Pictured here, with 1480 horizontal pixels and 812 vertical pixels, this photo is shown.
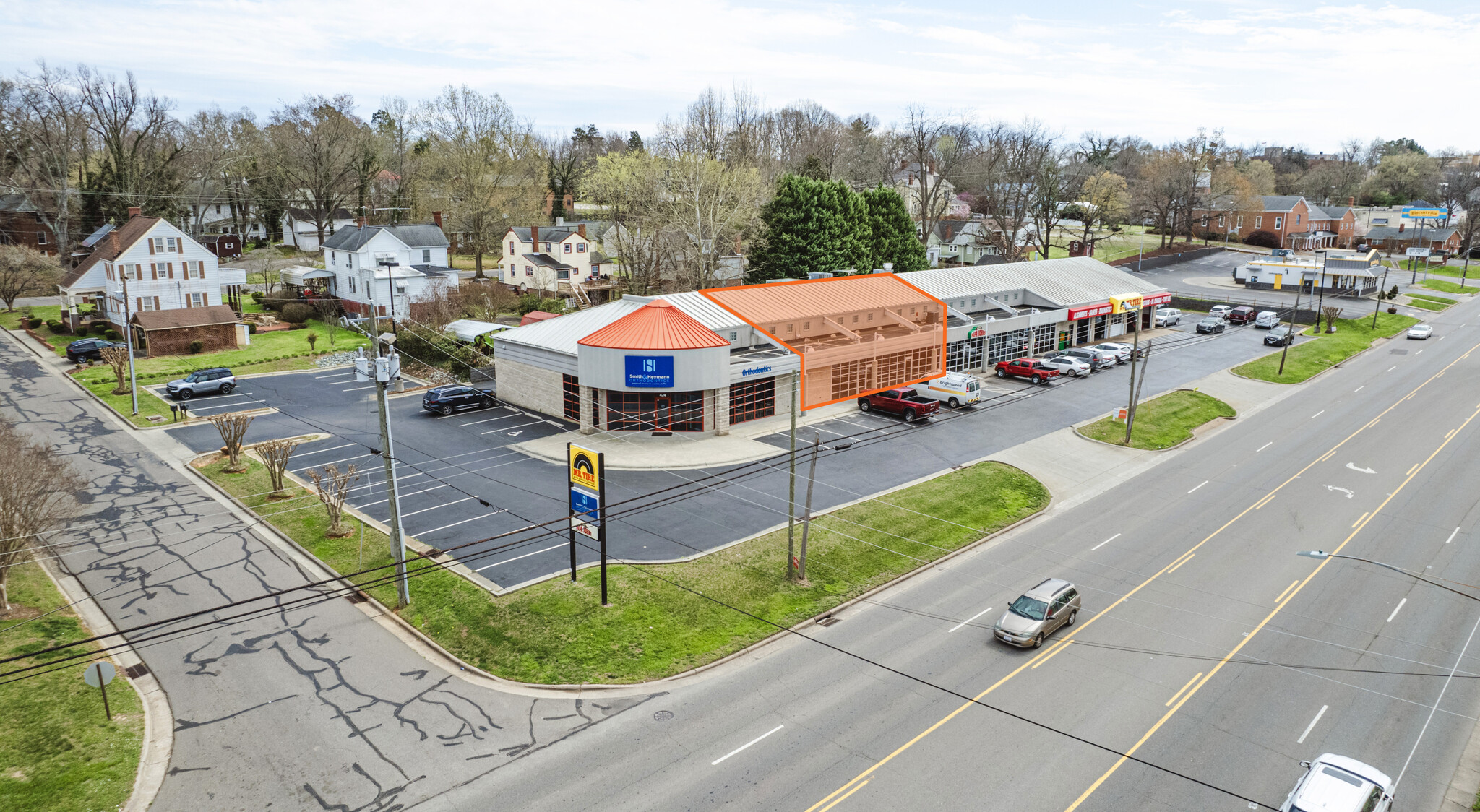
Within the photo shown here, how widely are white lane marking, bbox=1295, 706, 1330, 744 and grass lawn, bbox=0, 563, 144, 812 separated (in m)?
27.5

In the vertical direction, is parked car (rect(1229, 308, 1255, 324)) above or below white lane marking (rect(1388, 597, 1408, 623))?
above

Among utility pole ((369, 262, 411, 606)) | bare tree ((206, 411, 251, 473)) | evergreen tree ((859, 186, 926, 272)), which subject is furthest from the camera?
evergreen tree ((859, 186, 926, 272))

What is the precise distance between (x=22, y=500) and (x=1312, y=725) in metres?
37.0

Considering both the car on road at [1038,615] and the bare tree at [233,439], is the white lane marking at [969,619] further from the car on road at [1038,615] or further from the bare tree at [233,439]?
the bare tree at [233,439]

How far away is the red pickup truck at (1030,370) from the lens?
57.2 meters

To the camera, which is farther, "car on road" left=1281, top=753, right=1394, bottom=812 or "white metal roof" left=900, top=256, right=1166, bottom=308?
"white metal roof" left=900, top=256, right=1166, bottom=308

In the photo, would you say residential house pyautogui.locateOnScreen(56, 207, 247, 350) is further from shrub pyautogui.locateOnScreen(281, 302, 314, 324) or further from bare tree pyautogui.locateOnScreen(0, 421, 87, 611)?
bare tree pyautogui.locateOnScreen(0, 421, 87, 611)

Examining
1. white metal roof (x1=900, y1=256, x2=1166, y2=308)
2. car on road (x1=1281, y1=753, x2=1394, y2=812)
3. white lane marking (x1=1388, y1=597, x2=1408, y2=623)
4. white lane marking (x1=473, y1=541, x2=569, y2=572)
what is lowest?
white lane marking (x1=1388, y1=597, x2=1408, y2=623)

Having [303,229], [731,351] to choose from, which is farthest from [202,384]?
[303,229]

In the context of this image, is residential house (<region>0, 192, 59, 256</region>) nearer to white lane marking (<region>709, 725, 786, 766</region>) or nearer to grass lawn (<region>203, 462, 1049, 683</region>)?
grass lawn (<region>203, 462, 1049, 683</region>)

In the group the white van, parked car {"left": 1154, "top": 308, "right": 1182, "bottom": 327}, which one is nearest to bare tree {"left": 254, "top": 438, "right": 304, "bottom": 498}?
the white van

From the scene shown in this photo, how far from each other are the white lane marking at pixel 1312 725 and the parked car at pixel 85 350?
2639 inches

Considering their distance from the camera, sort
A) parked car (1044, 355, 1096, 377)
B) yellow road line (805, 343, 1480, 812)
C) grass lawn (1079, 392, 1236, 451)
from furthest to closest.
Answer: parked car (1044, 355, 1096, 377) < grass lawn (1079, 392, 1236, 451) < yellow road line (805, 343, 1480, 812)

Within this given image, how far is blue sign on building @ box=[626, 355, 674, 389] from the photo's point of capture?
135ft
